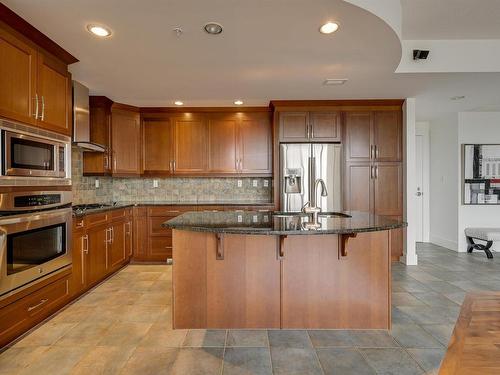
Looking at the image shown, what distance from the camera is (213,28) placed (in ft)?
7.29

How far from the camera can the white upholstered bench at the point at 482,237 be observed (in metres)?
4.55

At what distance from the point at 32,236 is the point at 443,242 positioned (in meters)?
6.07

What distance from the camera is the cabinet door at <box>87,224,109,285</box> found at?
10.5 feet

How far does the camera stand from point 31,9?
6.59 feet

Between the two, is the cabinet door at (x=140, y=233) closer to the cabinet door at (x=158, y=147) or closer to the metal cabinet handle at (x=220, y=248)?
the cabinet door at (x=158, y=147)

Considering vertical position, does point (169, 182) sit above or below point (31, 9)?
below

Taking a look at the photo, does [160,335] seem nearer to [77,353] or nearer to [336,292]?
[77,353]

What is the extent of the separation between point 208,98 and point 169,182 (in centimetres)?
162

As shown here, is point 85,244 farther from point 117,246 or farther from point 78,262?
point 117,246

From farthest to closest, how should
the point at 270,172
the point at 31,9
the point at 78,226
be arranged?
the point at 270,172
the point at 78,226
the point at 31,9

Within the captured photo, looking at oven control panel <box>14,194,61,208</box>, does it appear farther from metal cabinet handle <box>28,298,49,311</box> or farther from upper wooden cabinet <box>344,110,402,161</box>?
upper wooden cabinet <box>344,110,402,161</box>

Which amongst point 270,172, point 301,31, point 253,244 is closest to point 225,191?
point 270,172

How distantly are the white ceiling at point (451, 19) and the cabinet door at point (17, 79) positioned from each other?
2959mm

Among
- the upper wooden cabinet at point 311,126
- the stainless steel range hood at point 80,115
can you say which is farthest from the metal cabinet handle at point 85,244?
the upper wooden cabinet at point 311,126
